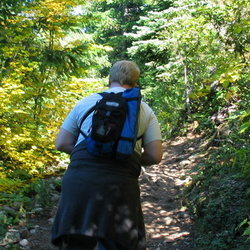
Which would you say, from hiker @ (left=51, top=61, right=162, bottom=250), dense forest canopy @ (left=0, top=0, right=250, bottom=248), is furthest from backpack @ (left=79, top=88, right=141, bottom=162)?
dense forest canopy @ (left=0, top=0, right=250, bottom=248)

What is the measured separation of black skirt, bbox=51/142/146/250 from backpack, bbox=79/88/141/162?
79 mm

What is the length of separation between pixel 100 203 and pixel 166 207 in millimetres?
4765

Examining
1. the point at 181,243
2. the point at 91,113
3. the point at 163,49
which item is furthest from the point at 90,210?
the point at 163,49

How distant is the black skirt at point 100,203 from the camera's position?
193cm

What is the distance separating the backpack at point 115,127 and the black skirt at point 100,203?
3.1 inches

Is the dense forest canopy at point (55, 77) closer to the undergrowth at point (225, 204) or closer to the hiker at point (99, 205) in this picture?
the undergrowth at point (225, 204)

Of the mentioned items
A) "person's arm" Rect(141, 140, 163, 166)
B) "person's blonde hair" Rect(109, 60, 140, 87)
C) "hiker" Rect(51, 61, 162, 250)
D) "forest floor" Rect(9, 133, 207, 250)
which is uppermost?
"person's blonde hair" Rect(109, 60, 140, 87)

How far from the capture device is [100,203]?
6.35ft

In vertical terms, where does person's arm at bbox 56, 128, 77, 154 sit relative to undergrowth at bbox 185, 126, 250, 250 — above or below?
above

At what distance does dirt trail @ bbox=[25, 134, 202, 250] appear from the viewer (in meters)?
4.66

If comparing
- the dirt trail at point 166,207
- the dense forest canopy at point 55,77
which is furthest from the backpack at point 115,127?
the dirt trail at point 166,207

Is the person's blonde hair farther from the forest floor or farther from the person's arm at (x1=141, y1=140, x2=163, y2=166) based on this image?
the forest floor

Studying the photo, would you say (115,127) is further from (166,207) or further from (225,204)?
(166,207)

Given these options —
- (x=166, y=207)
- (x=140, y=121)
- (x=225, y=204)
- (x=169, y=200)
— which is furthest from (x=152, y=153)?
(x=169, y=200)
